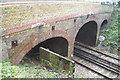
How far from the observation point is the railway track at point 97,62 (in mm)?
9867

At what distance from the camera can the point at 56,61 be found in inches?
230

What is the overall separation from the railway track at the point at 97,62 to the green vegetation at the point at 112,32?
1856 mm

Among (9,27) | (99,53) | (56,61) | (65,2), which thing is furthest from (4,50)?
(99,53)

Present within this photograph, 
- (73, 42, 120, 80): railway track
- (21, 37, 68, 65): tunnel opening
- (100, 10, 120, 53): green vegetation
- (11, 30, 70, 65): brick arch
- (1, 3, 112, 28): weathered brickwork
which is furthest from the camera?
(100, 10, 120, 53): green vegetation

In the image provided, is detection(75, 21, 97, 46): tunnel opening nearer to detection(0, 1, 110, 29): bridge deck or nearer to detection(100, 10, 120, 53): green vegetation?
detection(100, 10, 120, 53): green vegetation

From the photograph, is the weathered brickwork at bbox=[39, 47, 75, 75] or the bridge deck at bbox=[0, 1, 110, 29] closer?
the bridge deck at bbox=[0, 1, 110, 29]

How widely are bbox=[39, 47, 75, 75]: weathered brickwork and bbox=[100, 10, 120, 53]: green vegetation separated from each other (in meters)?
8.50

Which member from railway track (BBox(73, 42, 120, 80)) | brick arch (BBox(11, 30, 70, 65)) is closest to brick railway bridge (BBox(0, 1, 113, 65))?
brick arch (BBox(11, 30, 70, 65))

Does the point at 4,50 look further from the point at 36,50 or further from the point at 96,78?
the point at 96,78

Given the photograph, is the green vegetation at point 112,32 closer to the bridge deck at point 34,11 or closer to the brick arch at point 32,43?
the bridge deck at point 34,11

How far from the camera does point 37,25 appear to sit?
6055mm

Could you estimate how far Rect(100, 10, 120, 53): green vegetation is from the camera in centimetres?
1324

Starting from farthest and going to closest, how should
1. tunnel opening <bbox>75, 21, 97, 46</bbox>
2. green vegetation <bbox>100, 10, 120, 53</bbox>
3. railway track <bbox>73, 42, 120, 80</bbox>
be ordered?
tunnel opening <bbox>75, 21, 97, 46</bbox> < green vegetation <bbox>100, 10, 120, 53</bbox> < railway track <bbox>73, 42, 120, 80</bbox>

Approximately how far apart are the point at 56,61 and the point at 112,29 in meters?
11.7
